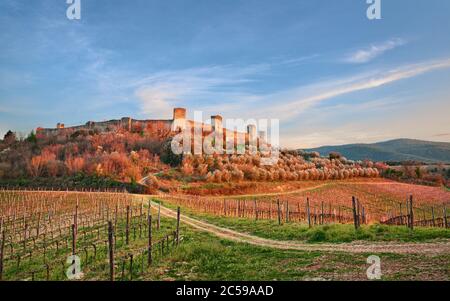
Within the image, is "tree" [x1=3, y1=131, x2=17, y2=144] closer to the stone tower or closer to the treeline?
the treeline

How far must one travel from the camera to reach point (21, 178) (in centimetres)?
6781

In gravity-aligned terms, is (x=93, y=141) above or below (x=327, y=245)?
above

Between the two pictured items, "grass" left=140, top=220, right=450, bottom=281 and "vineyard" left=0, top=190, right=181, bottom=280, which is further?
"vineyard" left=0, top=190, right=181, bottom=280

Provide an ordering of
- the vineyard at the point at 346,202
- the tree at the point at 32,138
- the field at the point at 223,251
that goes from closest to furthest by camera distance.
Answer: the field at the point at 223,251
the vineyard at the point at 346,202
the tree at the point at 32,138

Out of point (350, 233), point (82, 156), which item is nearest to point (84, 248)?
point (350, 233)

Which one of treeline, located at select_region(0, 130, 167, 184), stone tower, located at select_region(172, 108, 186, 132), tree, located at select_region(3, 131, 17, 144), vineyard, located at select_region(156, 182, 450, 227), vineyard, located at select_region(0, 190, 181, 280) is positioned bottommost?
vineyard, located at select_region(156, 182, 450, 227)

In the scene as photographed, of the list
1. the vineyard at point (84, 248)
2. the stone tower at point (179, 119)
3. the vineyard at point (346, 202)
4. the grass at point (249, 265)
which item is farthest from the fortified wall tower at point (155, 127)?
the grass at point (249, 265)

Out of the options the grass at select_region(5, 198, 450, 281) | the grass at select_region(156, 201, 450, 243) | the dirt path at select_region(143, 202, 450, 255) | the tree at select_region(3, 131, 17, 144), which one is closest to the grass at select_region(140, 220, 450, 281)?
the grass at select_region(5, 198, 450, 281)

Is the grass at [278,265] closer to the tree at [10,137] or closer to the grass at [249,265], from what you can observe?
the grass at [249,265]

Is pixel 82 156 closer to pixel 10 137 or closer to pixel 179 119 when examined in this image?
pixel 10 137

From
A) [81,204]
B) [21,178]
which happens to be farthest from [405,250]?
[21,178]

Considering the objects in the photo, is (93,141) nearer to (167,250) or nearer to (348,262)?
(167,250)

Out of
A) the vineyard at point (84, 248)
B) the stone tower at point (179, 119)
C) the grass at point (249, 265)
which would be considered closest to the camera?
the grass at point (249, 265)
